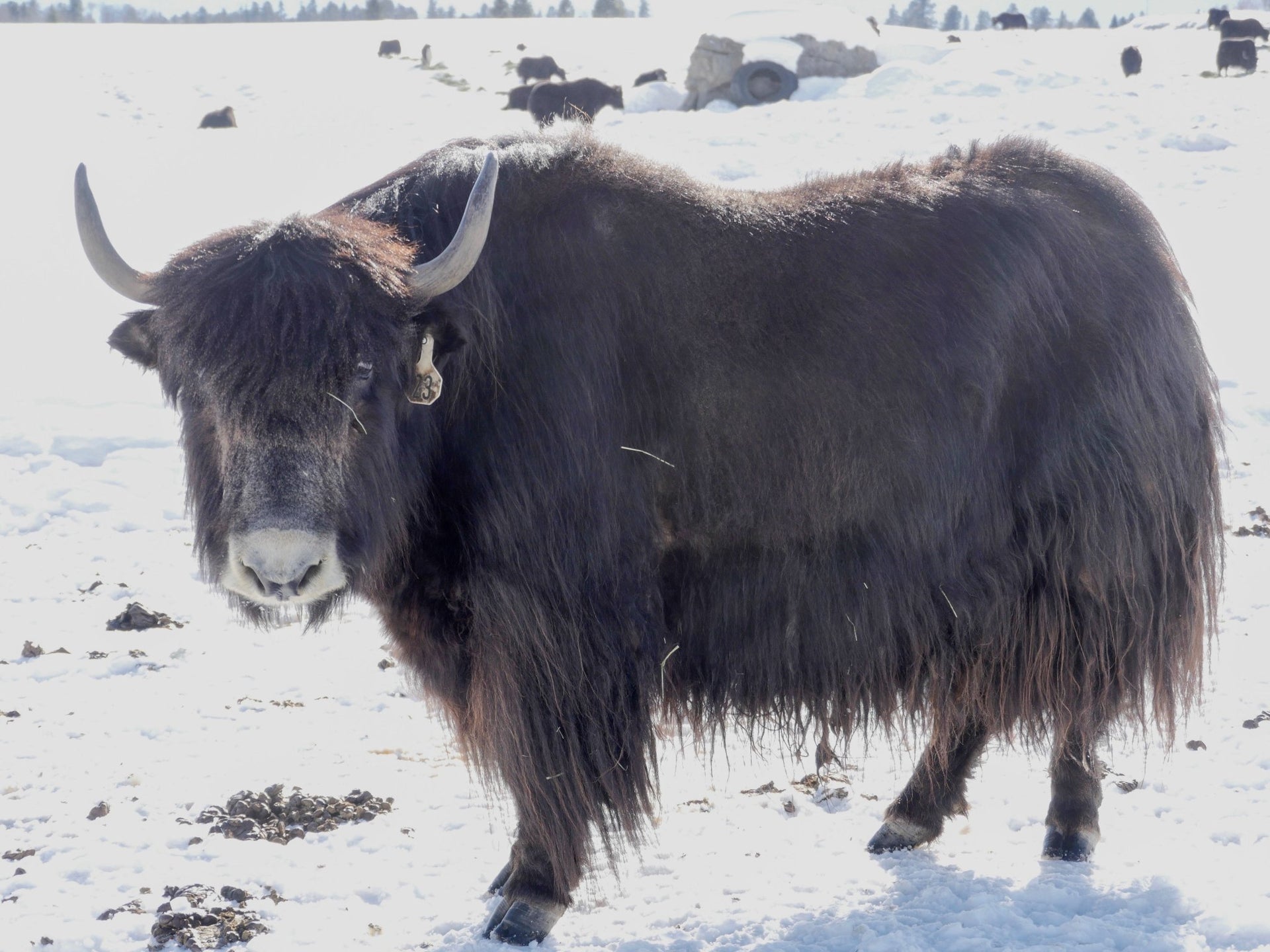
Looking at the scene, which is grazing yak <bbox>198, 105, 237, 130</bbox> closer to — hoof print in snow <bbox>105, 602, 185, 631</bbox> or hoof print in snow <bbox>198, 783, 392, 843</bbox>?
hoof print in snow <bbox>105, 602, 185, 631</bbox>

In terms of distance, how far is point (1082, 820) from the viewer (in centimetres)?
298

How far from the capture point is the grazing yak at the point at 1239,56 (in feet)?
57.1

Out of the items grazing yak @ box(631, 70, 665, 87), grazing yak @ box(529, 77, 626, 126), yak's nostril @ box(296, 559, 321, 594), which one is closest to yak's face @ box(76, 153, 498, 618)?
yak's nostril @ box(296, 559, 321, 594)

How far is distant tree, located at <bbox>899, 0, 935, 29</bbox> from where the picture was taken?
7897cm

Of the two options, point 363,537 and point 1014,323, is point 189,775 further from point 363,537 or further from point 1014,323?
point 1014,323

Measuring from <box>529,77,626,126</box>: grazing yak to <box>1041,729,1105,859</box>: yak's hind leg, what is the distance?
1565cm

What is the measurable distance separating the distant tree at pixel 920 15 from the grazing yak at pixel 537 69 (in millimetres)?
61192

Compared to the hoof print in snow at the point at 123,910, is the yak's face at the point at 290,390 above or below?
above

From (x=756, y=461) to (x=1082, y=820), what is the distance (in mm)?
1221

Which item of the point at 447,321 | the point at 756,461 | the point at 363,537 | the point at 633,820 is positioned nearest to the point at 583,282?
the point at 447,321

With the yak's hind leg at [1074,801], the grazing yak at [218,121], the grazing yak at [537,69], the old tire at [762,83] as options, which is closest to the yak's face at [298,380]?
the yak's hind leg at [1074,801]

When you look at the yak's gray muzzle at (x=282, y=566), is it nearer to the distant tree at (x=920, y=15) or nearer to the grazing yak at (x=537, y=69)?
the grazing yak at (x=537, y=69)

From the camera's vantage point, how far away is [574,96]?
1853cm

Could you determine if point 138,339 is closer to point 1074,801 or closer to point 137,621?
point 137,621
